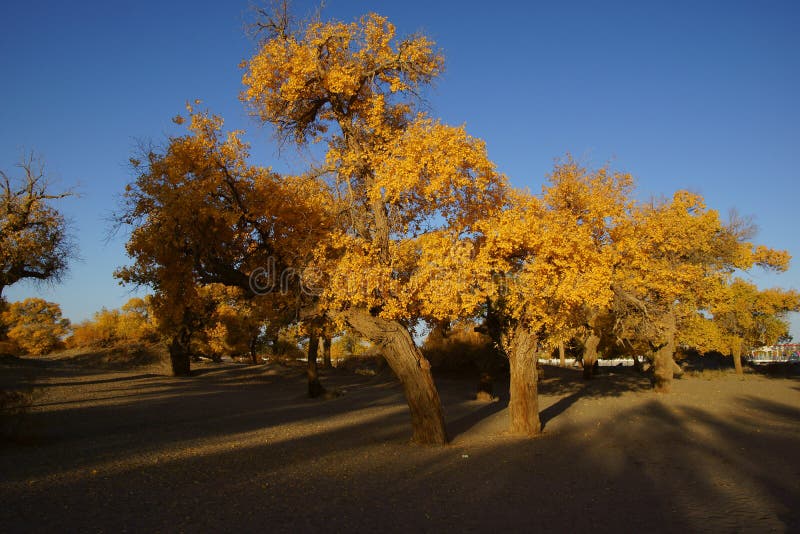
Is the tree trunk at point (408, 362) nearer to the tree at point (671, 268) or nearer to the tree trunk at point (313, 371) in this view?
the tree at point (671, 268)

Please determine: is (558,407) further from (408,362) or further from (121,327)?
(121,327)

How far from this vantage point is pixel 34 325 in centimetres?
5797

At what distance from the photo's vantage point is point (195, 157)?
11.0m

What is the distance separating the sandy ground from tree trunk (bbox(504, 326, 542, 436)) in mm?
587

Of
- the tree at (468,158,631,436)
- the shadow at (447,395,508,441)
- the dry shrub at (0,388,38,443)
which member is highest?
the tree at (468,158,631,436)

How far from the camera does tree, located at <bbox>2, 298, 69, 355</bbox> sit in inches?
2176

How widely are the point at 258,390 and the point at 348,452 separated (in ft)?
57.5

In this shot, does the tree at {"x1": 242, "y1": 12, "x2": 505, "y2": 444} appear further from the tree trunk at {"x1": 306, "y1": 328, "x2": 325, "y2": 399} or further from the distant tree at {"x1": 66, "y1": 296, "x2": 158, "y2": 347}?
the distant tree at {"x1": 66, "y1": 296, "x2": 158, "y2": 347}

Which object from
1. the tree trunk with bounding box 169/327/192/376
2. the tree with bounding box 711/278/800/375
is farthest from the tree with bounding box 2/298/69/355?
the tree with bounding box 711/278/800/375

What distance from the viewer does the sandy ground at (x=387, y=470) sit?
260 inches

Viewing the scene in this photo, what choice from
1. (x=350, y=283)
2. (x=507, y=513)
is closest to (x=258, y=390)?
(x=350, y=283)

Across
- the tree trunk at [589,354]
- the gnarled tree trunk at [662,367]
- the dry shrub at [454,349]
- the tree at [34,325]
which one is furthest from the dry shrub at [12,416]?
the tree at [34,325]

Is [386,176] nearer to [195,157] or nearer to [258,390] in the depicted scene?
[195,157]

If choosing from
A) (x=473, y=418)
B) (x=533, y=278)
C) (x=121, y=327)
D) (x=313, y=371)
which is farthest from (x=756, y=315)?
(x=121, y=327)
